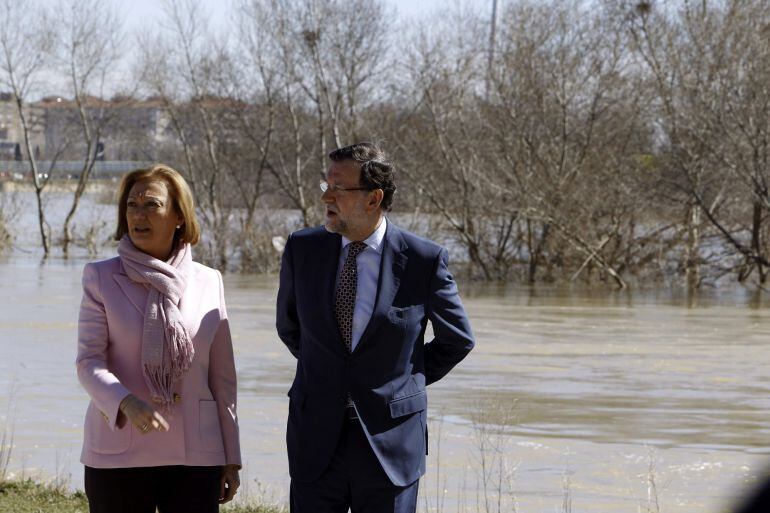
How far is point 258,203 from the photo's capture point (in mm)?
36219

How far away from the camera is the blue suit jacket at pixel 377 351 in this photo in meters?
4.02

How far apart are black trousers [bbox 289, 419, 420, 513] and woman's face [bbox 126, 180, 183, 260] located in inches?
33.2

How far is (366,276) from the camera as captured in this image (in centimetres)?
415

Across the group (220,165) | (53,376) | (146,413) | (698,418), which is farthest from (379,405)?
(220,165)

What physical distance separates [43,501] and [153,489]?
10.0 ft

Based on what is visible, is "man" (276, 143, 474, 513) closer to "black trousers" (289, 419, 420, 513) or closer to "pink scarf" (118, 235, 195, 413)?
"black trousers" (289, 419, 420, 513)

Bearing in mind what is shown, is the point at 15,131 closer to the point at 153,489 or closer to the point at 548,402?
the point at 548,402

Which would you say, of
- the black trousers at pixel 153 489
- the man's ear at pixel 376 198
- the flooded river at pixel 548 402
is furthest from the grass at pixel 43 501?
Result: the man's ear at pixel 376 198

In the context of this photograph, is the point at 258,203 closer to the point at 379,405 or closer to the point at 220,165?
the point at 220,165

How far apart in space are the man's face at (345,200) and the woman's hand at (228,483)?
2.70 feet

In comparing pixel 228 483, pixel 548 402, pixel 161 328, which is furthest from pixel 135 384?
pixel 548 402

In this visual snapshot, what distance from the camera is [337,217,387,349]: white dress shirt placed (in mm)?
4094

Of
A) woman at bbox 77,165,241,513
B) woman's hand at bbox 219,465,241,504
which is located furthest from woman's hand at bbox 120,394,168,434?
woman's hand at bbox 219,465,241,504

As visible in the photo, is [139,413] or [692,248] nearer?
[139,413]
